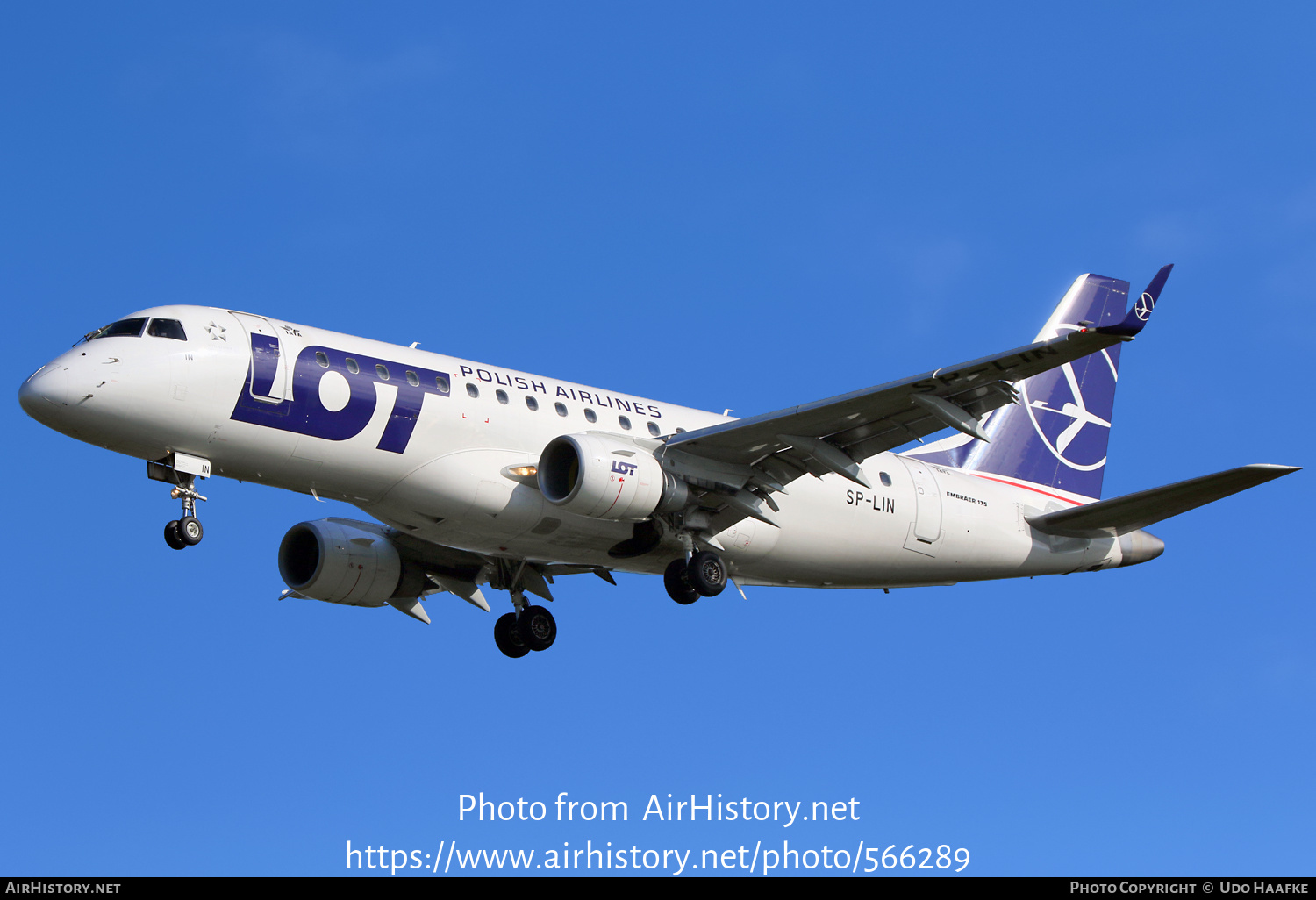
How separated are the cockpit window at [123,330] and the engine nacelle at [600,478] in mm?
7035

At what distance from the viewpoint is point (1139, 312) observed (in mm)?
24203

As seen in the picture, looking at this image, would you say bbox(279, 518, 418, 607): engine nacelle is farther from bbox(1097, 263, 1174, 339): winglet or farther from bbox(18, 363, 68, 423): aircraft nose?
bbox(1097, 263, 1174, 339): winglet

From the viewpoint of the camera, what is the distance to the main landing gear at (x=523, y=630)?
102 feet

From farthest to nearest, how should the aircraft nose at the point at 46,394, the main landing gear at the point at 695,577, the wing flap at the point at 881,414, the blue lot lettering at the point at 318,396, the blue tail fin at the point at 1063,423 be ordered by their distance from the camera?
1. the blue tail fin at the point at 1063,423
2. the main landing gear at the point at 695,577
3. the blue lot lettering at the point at 318,396
4. the wing flap at the point at 881,414
5. the aircraft nose at the point at 46,394

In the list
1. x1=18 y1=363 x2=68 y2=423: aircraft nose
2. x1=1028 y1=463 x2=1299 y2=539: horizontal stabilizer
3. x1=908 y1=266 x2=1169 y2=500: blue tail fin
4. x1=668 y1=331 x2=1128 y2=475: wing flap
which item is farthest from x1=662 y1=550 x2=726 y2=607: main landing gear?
x1=18 y1=363 x2=68 y2=423: aircraft nose

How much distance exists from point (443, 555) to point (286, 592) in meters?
3.31

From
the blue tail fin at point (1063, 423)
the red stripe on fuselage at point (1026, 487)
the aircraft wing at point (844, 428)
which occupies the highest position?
the blue tail fin at point (1063, 423)

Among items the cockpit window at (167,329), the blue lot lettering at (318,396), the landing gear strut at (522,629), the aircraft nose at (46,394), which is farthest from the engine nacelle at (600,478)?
the aircraft nose at (46,394)

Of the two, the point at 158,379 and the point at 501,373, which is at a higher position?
the point at 501,373

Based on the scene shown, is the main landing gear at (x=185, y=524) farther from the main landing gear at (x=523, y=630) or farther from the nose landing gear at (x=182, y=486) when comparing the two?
the main landing gear at (x=523, y=630)

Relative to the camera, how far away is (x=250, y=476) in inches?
1003

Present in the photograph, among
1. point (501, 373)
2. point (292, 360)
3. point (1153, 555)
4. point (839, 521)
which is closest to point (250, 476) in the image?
point (292, 360)

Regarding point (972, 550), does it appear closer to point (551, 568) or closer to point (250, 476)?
point (551, 568)
